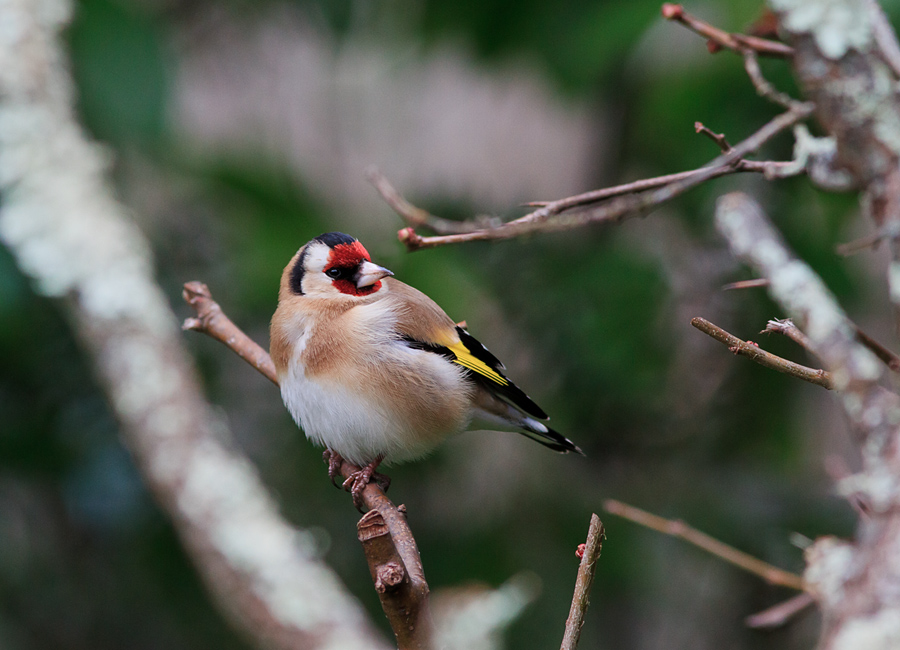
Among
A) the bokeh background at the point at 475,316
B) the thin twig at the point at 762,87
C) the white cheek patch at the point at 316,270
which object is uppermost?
the thin twig at the point at 762,87

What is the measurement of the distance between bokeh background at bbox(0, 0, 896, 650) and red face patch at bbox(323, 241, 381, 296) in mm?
872

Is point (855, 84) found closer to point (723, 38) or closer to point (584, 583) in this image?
point (723, 38)

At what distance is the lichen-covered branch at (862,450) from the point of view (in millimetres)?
656

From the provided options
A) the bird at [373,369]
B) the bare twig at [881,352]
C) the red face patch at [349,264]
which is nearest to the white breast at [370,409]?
the bird at [373,369]

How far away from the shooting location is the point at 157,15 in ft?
13.3

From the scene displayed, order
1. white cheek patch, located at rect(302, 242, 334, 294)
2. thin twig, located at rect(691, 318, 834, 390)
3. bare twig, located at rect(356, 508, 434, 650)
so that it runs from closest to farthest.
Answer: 1. thin twig, located at rect(691, 318, 834, 390)
2. bare twig, located at rect(356, 508, 434, 650)
3. white cheek patch, located at rect(302, 242, 334, 294)

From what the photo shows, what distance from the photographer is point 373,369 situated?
211cm

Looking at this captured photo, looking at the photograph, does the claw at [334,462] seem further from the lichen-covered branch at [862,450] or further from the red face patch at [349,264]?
the lichen-covered branch at [862,450]

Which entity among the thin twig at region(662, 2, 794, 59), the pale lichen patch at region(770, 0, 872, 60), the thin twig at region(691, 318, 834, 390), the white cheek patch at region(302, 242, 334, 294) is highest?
the pale lichen patch at region(770, 0, 872, 60)

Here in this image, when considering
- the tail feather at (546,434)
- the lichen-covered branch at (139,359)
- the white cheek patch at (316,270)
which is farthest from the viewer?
the tail feather at (546,434)

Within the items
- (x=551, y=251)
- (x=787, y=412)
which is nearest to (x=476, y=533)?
(x=551, y=251)

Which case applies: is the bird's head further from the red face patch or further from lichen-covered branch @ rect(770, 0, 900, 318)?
lichen-covered branch @ rect(770, 0, 900, 318)

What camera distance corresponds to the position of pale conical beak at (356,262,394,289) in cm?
182

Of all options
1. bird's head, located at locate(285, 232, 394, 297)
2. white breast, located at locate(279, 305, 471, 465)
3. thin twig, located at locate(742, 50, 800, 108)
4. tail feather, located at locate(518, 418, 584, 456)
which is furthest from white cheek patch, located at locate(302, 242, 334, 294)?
thin twig, located at locate(742, 50, 800, 108)
